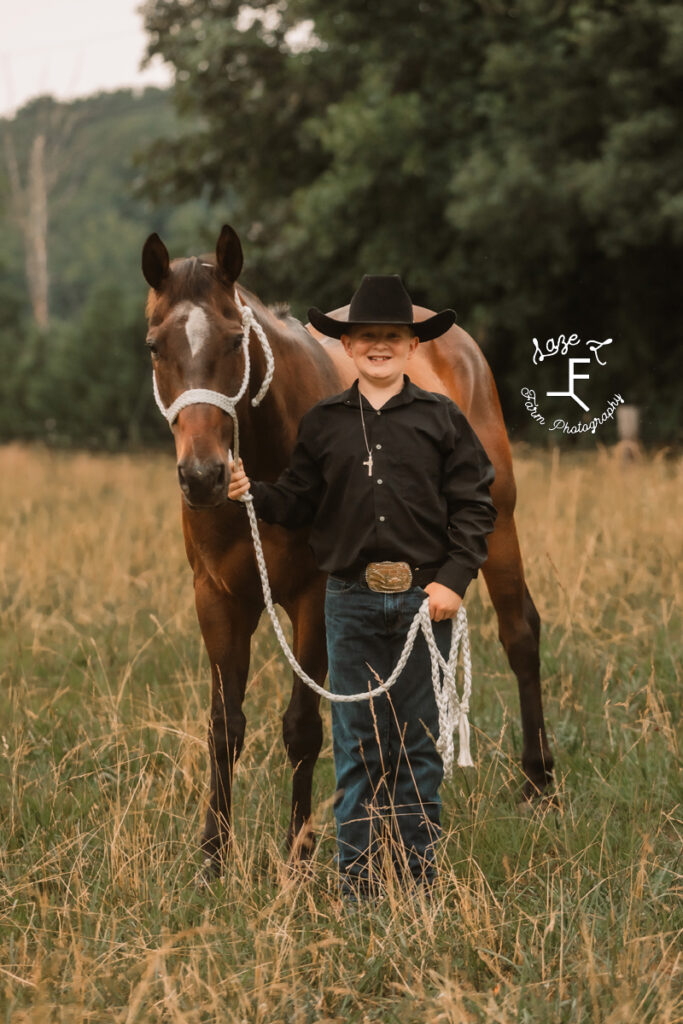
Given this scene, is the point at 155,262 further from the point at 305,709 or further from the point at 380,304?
the point at 305,709

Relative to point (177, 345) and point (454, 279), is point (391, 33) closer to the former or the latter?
point (454, 279)

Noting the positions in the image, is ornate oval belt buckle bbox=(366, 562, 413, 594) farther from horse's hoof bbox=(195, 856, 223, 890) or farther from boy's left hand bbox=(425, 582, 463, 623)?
horse's hoof bbox=(195, 856, 223, 890)

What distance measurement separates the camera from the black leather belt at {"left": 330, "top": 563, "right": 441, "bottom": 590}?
11.1 ft

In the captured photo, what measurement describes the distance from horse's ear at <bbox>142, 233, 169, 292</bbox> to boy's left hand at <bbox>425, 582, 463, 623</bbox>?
1.18m

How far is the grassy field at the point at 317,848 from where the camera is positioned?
2.77 m

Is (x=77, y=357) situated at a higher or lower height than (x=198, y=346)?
higher

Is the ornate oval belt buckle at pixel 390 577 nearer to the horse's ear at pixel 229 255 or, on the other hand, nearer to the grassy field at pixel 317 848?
the grassy field at pixel 317 848

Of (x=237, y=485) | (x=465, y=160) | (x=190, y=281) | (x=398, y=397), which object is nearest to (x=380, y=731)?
(x=237, y=485)

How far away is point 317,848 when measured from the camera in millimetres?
3635

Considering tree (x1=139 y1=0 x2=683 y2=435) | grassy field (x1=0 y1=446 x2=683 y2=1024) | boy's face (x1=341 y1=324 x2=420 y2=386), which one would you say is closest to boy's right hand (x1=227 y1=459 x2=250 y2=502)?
boy's face (x1=341 y1=324 x2=420 y2=386)

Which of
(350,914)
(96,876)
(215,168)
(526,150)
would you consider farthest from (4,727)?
(215,168)

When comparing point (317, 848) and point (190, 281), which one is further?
point (317, 848)

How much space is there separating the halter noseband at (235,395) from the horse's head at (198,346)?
0.01 meters

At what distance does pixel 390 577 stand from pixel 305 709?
2.76 ft
